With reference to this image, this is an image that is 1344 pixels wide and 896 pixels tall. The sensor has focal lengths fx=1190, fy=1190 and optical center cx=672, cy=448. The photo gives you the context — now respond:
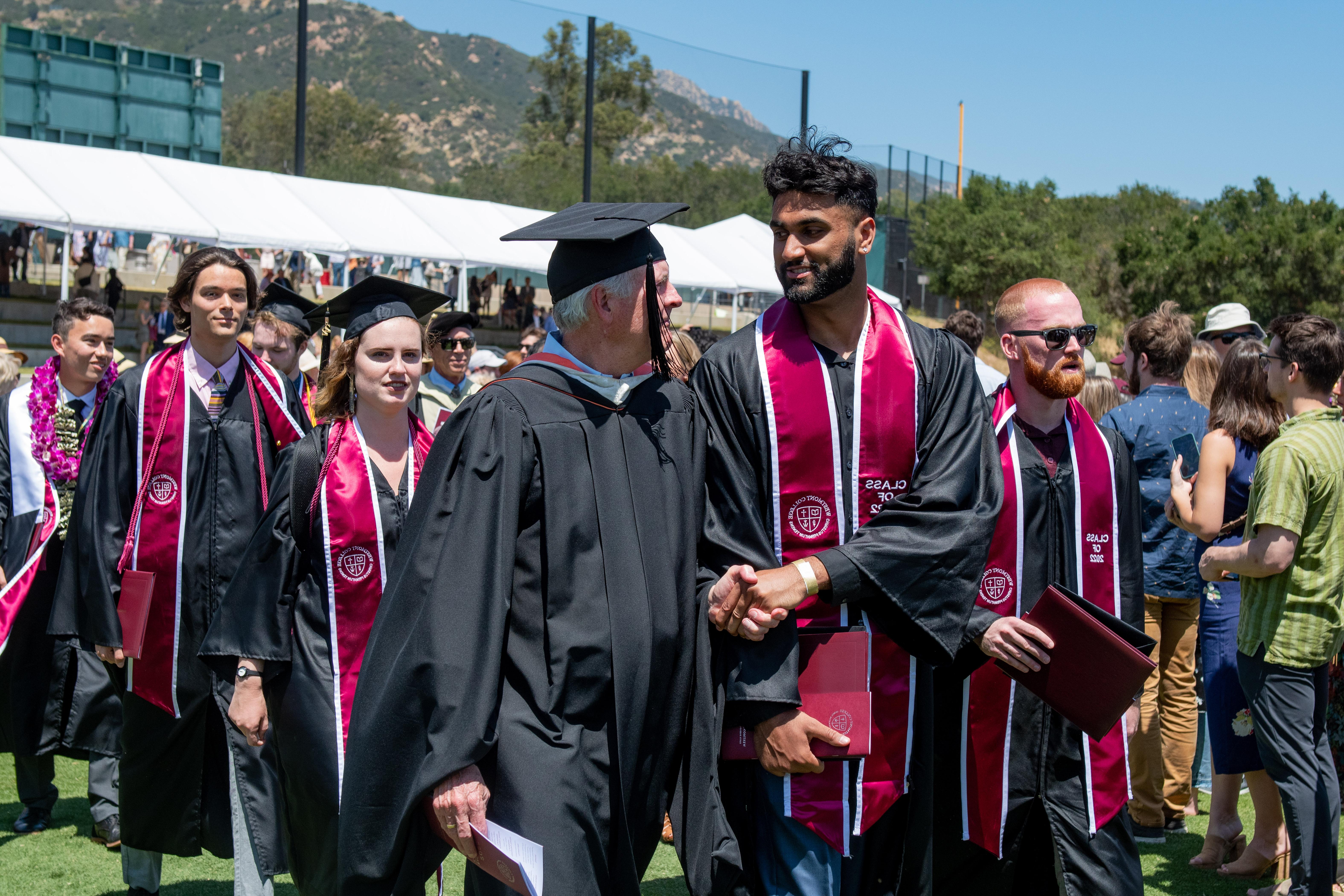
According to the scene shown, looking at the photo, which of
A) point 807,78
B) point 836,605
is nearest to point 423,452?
point 836,605

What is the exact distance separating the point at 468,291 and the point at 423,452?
24.2 meters

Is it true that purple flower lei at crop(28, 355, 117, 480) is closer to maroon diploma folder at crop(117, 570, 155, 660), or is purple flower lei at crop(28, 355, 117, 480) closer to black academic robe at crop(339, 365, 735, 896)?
maroon diploma folder at crop(117, 570, 155, 660)

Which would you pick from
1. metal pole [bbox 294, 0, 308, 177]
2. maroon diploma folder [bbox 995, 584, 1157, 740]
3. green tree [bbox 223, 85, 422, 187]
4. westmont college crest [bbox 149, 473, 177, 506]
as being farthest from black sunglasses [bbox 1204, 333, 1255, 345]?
green tree [bbox 223, 85, 422, 187]

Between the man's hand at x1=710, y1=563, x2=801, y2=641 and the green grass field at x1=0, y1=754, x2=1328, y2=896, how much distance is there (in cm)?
251

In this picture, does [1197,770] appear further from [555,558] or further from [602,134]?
[602,134]

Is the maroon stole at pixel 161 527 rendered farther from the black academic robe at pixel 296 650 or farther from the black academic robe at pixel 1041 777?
the black academic robe at pixel 1041 777

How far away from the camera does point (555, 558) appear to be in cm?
247

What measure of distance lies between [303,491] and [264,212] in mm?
15027

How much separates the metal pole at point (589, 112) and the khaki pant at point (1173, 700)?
1826 centimetres

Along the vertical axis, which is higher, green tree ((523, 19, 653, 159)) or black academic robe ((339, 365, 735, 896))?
green tree ((523, 19, 653, 159))

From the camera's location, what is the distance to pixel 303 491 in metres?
3.52

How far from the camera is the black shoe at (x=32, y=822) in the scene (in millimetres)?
5102

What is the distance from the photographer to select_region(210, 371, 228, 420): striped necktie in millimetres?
4297

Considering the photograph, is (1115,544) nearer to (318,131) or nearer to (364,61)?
(318,131)
